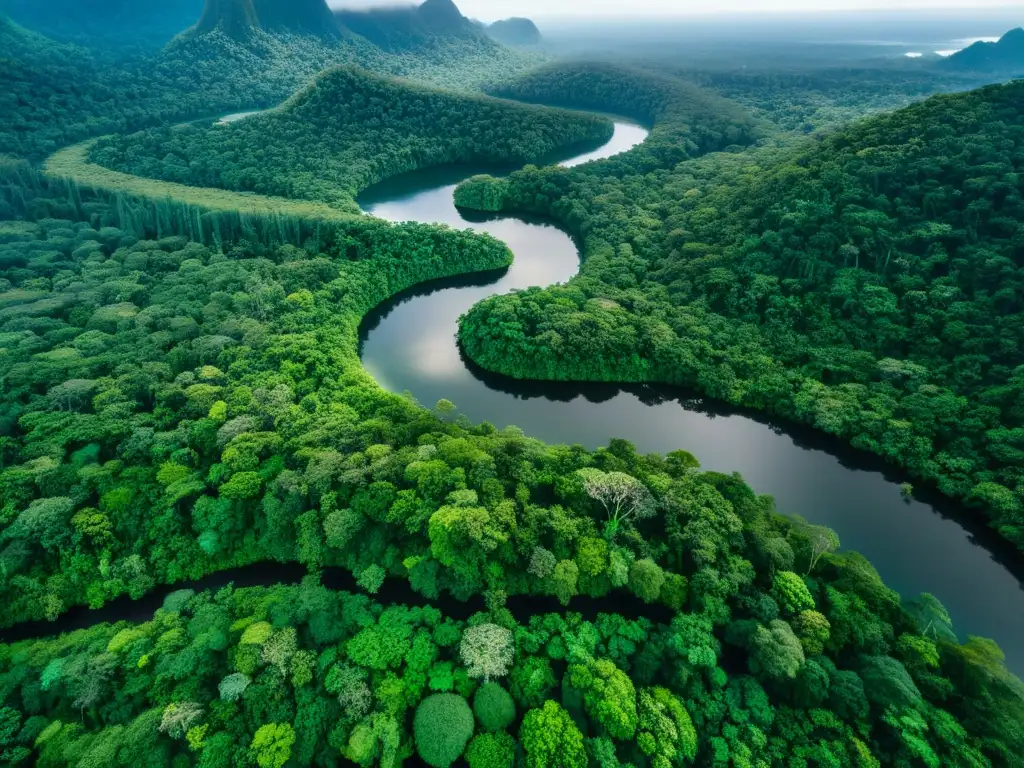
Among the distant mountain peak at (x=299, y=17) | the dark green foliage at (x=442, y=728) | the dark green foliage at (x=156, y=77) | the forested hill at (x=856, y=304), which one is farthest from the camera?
the distant mountain peak at (x=299, y=17)

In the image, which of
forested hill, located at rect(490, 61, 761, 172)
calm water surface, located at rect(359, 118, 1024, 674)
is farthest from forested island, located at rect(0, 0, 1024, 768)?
forested hill, located at rect(490, 61, 761, 172)

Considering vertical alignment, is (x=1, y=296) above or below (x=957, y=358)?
below

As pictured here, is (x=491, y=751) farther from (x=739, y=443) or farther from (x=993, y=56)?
(x=993, y=56)

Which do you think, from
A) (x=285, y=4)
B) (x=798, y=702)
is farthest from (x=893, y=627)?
(x=285, y=4)

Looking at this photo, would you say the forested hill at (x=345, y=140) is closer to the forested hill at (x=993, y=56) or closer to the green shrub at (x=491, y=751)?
the green shrub at (x=491, y=751)

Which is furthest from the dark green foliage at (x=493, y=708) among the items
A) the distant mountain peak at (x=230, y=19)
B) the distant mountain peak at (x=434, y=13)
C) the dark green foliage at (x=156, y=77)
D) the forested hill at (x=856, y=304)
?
the distant mountain peak at (x=434, y=13)

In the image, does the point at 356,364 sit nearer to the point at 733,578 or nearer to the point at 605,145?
the point at 733,578

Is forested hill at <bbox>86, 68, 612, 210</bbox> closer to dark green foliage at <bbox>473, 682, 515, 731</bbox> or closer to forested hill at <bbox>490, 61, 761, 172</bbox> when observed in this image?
forested hill at <bbox>490, 61, 761, 172</bbox>
